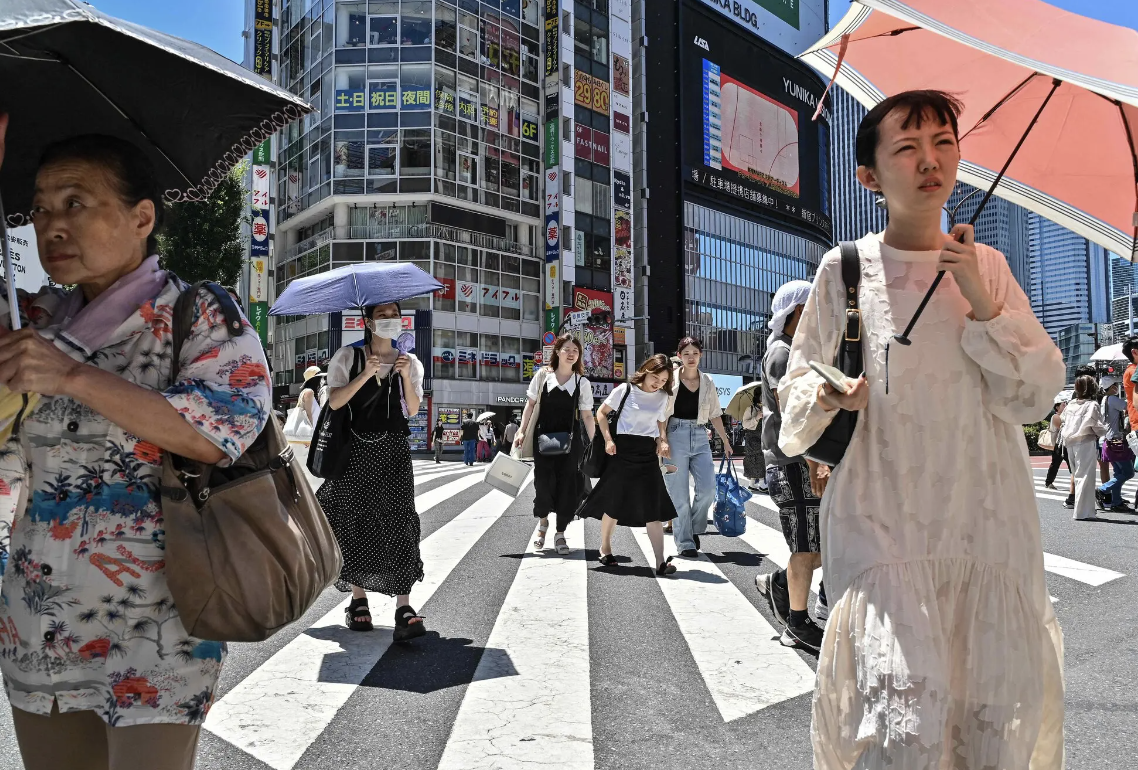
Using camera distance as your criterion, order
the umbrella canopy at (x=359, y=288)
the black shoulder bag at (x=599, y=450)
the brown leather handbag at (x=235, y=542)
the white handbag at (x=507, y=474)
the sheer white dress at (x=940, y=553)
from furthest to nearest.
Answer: the white handbag at (x=507, y=474)
the black shoulder bag at (x=599, y=450)
the umbrella canopy at (x=359, y=288)
the sheer white dress at (x=940, y=553)
the brown leather handbag at (x=235, y=542)

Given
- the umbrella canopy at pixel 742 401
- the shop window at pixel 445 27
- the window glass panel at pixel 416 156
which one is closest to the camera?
the umbrella canopy at pixel 742 401

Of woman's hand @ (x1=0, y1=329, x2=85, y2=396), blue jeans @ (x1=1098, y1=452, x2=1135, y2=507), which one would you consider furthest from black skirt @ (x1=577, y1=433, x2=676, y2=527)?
blue jeans @ (x1=1098, y1=452, x2=1135, y2=507)

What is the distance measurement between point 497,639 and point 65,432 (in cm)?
340

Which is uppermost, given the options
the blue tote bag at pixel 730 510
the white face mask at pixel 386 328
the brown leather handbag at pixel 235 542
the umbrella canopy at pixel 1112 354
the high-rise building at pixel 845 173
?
the high-rise building at pixel 845 173

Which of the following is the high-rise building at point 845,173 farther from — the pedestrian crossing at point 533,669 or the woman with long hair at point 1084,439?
the pedestrian crossing at point 533,669

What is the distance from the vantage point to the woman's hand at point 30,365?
1.50 meters

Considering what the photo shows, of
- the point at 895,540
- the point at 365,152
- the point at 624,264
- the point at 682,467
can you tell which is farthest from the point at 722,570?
the point at 624,264

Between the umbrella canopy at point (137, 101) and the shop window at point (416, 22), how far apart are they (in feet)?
154

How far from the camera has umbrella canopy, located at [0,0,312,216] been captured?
188 centimetres

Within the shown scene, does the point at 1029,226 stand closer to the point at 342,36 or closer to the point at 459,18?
the point at 459,18

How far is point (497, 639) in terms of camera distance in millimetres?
4785

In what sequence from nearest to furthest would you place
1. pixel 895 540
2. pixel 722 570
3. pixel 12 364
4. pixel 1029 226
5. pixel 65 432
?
Result: pixel 12 364, pixel 65 432, pixel 895 540, pixel 722 570, pixel 1029 226

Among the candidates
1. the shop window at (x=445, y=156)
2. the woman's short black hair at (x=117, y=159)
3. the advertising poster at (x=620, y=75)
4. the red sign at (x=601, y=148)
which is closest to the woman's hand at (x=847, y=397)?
the woman's short black hair at (x=117, y=159)

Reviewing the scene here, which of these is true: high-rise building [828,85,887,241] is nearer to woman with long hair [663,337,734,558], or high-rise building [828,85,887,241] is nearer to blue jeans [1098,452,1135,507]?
blue jeans [1098,452,1135,507]
